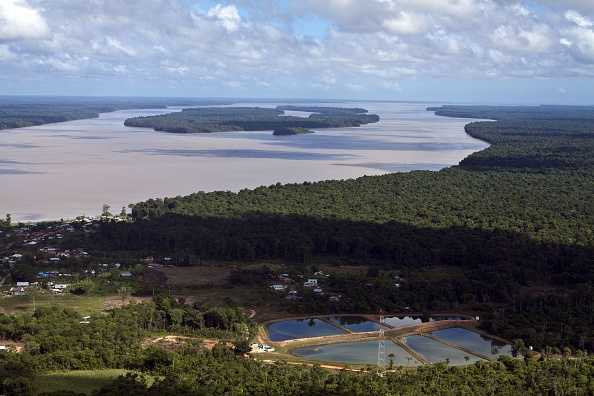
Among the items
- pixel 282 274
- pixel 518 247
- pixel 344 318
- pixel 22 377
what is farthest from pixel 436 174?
pixel 22 377

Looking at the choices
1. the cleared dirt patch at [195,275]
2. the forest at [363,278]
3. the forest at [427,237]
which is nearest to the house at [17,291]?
the forest at [363,278]

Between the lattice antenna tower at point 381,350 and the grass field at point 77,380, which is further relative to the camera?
the lattice antenna tower at point 381,350

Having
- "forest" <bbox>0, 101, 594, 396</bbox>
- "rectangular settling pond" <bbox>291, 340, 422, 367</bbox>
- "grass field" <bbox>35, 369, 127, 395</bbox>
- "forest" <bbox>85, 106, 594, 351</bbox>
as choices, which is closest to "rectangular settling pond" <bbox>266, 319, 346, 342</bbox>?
"forest" <bbox>0, 101, 594, 396</bbox>

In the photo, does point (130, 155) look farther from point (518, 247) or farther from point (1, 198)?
point (518, 247)

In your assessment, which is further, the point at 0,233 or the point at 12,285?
the point at 0,233

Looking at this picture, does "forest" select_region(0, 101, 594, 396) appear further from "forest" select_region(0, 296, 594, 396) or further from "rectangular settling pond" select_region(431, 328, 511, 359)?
"rectangular settling pond" select_region(431, 328, 511, 359)

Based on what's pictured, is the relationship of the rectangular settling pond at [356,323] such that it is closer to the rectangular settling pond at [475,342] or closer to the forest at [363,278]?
the forest at [363,278]

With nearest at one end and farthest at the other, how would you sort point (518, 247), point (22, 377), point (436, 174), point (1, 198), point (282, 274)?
point (22, 377), point (282, 274), point (518, 247), point (1, 198), point (436, 174)
